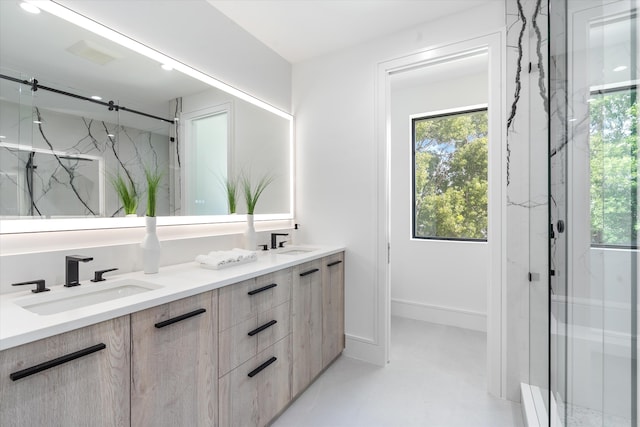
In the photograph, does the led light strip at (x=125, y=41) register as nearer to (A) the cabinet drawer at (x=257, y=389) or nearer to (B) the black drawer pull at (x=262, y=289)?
(B) the black drawer pull at (x=262, y=289)

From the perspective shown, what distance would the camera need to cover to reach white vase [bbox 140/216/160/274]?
150cm

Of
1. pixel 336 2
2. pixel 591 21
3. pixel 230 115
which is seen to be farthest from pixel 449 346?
pixel 336 2

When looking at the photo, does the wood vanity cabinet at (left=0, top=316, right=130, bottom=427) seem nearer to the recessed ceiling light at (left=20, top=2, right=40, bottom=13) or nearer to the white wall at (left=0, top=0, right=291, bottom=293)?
the white wall at (left=0, top=0, right=291, bottom=293)

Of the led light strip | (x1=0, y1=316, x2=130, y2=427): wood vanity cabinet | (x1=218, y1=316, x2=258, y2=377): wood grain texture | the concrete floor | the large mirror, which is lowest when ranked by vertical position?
the concrete floor

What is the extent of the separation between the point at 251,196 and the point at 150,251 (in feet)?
3.37

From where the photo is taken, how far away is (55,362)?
2.60 ft

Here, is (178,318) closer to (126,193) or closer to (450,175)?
(126,193)

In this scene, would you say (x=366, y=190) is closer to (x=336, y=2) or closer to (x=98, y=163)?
(x=336, y=2)

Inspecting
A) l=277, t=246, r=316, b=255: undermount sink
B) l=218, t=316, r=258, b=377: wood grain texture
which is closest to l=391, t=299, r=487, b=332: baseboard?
l=277, t=246, r=316, b=255: undermount sink

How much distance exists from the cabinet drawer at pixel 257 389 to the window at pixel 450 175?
2.35 m

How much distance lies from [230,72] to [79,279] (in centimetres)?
167

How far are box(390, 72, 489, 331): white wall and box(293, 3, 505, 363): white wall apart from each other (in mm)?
899

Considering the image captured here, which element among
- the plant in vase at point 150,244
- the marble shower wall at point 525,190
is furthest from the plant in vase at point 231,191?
the marble shower wall at point 525,190

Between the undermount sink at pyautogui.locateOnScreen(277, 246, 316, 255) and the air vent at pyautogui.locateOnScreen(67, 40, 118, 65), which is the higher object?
the air vent at pyautogui.locateOnScreen(67, 40, 118, 65)
